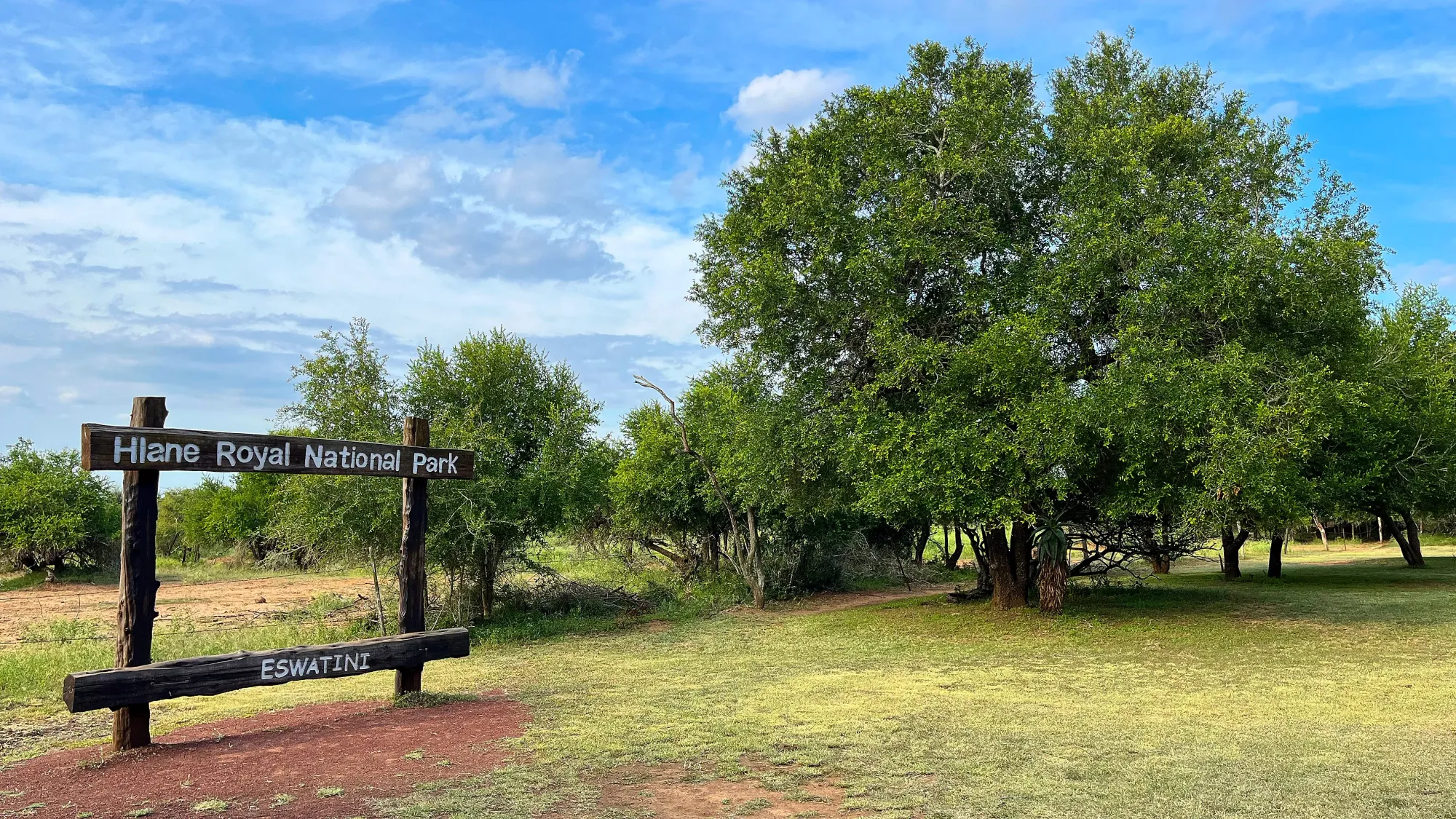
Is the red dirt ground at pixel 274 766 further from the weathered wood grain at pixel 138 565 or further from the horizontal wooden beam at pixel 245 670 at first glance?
the weathered wood grain at pixel 138 565

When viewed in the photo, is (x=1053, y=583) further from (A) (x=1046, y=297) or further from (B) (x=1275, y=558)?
(B) (x=1275, y=558)

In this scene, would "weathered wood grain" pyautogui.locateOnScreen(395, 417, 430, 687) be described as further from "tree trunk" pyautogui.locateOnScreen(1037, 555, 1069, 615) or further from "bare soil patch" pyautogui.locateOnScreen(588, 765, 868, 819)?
"tree trunk" pyautogui.locateOnScreen(1037, 555, 1069, 615)

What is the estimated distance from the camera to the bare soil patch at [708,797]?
6355mm

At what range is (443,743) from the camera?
336 inches

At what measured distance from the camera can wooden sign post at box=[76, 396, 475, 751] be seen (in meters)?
8.34

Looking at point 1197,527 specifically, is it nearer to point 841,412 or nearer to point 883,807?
point 841,412

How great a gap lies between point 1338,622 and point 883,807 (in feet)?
47.0

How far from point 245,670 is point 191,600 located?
2097 centimetres

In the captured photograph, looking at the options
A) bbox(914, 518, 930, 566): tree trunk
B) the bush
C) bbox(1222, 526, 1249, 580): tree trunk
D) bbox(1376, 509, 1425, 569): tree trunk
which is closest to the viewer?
bbox(1222, 526, 1249, 580): tree trunk

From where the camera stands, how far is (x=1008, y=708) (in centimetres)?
1005

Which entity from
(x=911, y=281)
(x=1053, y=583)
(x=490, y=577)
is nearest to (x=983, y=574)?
(x=1053, y=583)

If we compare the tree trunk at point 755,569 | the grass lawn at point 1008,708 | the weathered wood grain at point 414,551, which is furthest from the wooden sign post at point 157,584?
the tree trunk at point 755,569

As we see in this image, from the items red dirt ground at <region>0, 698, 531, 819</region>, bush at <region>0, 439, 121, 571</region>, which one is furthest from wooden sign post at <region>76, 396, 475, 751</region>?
bush at <region>0, 439, 121, 571</region>

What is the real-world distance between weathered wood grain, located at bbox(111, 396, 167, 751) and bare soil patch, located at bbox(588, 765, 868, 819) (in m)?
4.77
